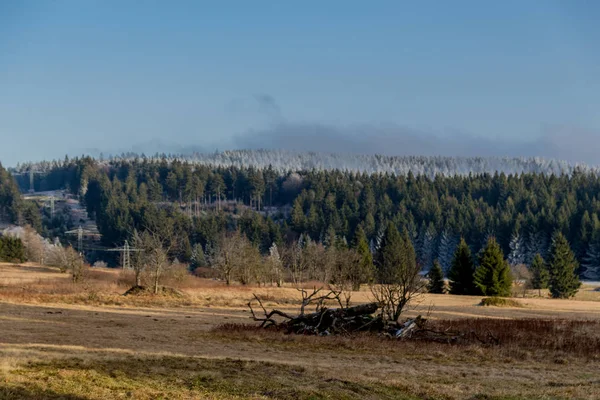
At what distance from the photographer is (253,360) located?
2219 cm

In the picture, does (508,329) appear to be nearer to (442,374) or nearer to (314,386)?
(442,374)

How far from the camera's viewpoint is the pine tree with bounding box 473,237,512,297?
8325cm

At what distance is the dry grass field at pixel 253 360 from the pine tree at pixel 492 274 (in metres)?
42.8

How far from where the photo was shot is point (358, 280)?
9125 centimetres

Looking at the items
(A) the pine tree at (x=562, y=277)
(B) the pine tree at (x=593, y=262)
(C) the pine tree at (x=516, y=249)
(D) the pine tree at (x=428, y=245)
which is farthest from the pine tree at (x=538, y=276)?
(D) the pine tree at (x=428, y=245)

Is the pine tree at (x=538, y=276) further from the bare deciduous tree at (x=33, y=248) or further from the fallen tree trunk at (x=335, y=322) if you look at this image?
the bare deciduous tree at (x=33, y=248)

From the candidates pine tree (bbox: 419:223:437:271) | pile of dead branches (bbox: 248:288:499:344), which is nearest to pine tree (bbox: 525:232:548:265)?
pine tree (bbox: 419:223:437:271)

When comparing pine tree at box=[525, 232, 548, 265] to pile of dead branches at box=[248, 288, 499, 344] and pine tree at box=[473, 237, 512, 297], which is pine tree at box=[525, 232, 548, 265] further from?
pile of dead branches at box=[248, 288, 499, 344]

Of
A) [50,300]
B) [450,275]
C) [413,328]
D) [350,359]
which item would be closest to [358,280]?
[450,275]

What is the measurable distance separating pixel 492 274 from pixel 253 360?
218ft

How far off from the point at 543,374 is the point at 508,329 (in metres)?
13.5

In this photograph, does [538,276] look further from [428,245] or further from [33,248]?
[33,248]

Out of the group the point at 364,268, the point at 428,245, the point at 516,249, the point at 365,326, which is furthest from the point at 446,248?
the point at 365,326

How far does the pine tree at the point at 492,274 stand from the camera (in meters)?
83.2
